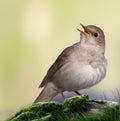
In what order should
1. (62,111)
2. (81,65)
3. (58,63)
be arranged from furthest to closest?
(58,63)
(81,65)
(62,111)

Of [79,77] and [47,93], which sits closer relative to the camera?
[79,77]

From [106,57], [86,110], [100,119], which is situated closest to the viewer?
[100,119]

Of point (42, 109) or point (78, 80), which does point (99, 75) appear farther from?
point (42, 109)

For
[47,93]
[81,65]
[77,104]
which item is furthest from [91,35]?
[77,104]

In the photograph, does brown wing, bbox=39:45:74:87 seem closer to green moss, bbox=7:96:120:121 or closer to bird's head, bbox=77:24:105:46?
bird's head, bbox=77:24:105:46

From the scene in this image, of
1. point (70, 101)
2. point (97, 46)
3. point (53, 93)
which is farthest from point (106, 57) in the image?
point (70, 101)

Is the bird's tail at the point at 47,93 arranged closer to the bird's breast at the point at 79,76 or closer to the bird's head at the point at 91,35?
the bird's breast at the point at 79,76

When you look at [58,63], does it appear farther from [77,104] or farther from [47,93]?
[77,104]

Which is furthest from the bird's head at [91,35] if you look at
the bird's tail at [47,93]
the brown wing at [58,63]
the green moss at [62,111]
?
the green moss at [62,111]
